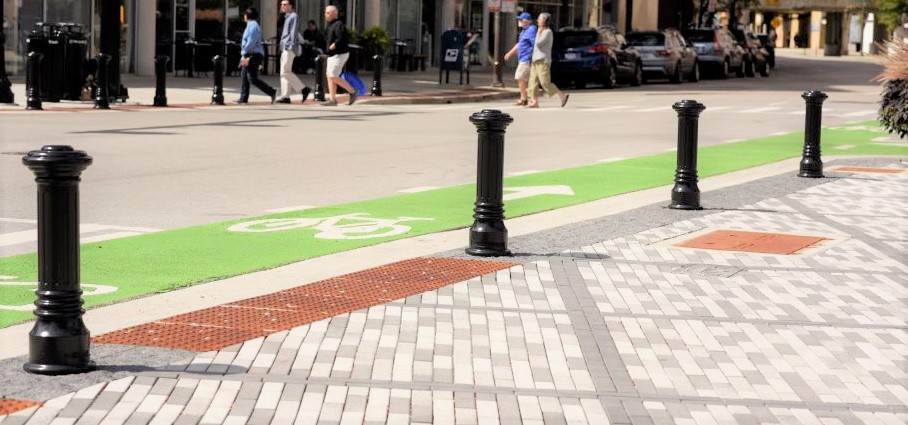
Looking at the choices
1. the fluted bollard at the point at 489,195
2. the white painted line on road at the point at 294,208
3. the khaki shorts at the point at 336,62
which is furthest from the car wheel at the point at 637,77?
the fluted bollard at the point at 489,195

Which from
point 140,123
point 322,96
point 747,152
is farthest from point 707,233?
point 322,96

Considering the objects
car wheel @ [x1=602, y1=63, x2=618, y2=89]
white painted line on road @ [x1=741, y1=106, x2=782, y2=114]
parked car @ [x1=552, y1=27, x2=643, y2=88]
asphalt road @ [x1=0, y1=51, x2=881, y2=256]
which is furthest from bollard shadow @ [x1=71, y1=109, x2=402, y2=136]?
car wheel @ [x1=602, y1=63, x2=618, y2=89]

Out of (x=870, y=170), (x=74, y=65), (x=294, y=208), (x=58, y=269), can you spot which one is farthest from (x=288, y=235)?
(x=74, y=65)

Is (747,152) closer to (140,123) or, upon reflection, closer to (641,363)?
(140,123)

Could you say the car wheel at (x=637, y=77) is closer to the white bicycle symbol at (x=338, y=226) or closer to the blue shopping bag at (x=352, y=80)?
the blue shopping bag at (x=352, y=80)

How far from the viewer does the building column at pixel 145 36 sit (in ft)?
118

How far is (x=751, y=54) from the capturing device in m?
53.8

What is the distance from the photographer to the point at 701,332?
7.45 metres

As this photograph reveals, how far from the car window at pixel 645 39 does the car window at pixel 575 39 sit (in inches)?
163

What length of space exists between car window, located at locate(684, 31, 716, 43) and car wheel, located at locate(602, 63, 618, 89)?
9.07 meters

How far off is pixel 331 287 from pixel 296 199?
4.60 meters

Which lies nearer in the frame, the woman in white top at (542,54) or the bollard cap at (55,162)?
A: the bollard cap at (55,162)

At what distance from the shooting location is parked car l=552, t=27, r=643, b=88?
40062 mm

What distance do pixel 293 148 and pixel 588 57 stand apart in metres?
23.0
